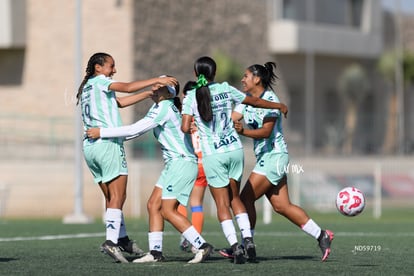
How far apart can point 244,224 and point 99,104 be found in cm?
192

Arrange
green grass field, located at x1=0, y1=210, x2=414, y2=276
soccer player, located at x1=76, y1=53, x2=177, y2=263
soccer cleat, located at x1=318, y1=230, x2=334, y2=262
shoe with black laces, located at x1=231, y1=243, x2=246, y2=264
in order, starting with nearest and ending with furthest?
green grass field, located at x1=0, y1=210, x2=414, y2=276 < shoe with black laces, located at x1=231, y1=243, x2=246, y2=264 < soccer player, located at x1=76, y1=53, x2=177, y2=263 < soccer cleat, located at x1=318, y1=230, x2=334, y2=262

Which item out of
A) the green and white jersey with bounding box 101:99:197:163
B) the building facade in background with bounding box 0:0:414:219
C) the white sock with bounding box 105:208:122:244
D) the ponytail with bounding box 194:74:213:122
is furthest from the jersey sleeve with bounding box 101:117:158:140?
the building facade in background with bounding box 0:0:414:219

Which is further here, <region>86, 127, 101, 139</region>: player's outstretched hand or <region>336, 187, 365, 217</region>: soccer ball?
<region>336, 187, 365, 217</region>: soccer ball

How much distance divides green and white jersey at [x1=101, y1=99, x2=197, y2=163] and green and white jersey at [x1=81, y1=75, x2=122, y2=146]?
0.68 feet

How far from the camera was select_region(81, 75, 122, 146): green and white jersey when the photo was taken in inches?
491

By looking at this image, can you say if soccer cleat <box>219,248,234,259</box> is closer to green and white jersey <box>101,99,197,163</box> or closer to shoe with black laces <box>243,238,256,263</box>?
shoe with black laces <box>243,238,256,263</box>

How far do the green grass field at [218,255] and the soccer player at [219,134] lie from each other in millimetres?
408

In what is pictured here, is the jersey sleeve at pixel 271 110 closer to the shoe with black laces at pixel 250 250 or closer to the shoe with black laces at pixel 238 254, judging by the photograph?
the shoe with black laces at pixel 250 250

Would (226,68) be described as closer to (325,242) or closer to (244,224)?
(325,242)

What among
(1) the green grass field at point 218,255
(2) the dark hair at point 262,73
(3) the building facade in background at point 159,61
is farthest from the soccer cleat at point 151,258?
(3) the building facade in background at point 159,61

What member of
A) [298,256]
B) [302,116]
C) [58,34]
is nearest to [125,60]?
[58,34]

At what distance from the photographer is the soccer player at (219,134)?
39.4ft

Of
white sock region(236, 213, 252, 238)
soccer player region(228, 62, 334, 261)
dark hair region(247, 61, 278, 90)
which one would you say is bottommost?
white sock region(236, 213, 252, 238)

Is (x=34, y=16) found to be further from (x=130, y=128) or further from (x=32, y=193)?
(x=130, y=128)
